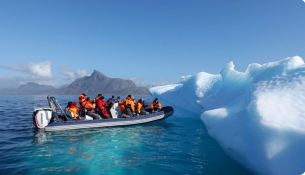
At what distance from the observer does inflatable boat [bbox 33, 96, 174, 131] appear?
36.6 feet

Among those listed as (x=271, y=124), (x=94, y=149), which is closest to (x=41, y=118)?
(x=94, y=149)

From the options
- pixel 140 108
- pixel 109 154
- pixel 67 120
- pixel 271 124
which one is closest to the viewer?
pixel 271 124

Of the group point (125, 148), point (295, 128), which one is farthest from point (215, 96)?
point (295, 128)

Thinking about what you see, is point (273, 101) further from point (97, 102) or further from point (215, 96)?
point (97, 102)

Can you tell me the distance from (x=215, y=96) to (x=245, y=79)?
230 cm

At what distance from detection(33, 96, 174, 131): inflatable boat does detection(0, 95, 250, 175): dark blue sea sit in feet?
2.20

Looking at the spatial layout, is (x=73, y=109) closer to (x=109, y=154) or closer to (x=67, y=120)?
(x=67, y=120)

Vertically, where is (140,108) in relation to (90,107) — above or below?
below

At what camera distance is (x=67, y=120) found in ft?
40.4

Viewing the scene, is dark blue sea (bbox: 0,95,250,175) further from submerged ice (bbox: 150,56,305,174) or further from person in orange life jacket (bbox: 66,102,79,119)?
person in orange life jacket (bbox: 66,102,79,119)

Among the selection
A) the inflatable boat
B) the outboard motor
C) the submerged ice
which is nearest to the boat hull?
the inflatable boat

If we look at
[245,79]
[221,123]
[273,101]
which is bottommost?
[221,123]

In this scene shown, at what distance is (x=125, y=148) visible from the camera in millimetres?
8117

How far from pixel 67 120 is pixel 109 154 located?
6.47 metres
